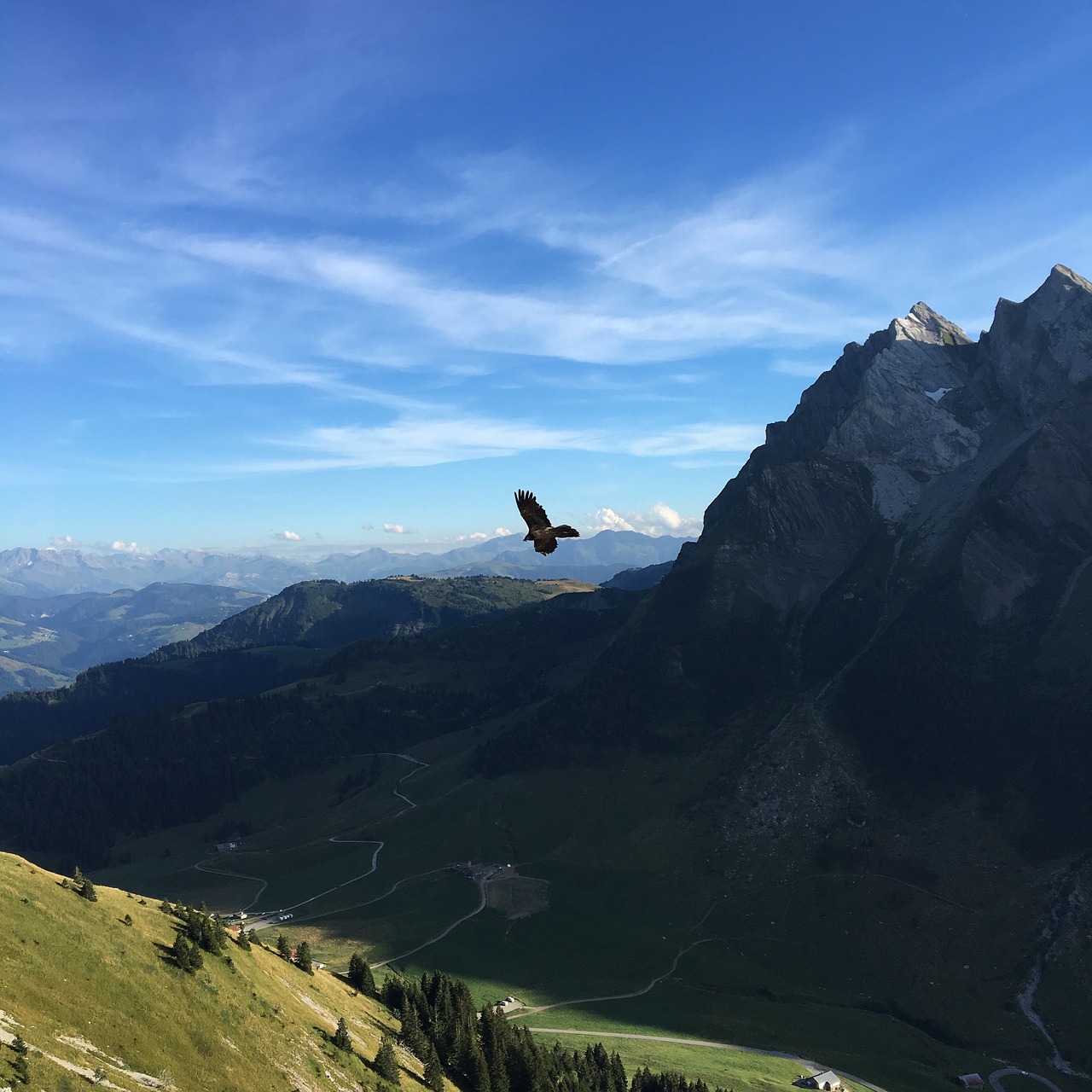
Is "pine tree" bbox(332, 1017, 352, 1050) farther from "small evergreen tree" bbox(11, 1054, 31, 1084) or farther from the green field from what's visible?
the green field

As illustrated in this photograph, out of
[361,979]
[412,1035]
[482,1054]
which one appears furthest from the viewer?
[361,979]

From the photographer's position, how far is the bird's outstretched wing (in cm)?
2992

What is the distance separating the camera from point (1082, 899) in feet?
506

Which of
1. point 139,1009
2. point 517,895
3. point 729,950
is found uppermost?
point 139,1009

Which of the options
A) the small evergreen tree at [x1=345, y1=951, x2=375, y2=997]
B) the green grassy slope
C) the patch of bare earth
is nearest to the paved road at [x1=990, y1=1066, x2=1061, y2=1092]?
the patch of bare earth

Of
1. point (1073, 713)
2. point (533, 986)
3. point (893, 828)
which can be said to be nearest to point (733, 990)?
point (533, 986)

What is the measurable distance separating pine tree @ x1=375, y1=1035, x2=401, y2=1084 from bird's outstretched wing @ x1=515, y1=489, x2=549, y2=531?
5506 centimetres

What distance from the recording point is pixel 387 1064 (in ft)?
213

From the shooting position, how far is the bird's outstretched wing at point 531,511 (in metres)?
29.9

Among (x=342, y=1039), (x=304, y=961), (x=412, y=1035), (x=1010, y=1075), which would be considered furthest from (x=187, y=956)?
(x=1010, y=1075)

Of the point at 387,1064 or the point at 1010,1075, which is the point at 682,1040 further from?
the point at 387,1064

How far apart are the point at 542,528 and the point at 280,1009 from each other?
182 feet

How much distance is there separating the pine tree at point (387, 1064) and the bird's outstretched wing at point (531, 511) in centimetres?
5506

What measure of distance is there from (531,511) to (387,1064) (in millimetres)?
55686
